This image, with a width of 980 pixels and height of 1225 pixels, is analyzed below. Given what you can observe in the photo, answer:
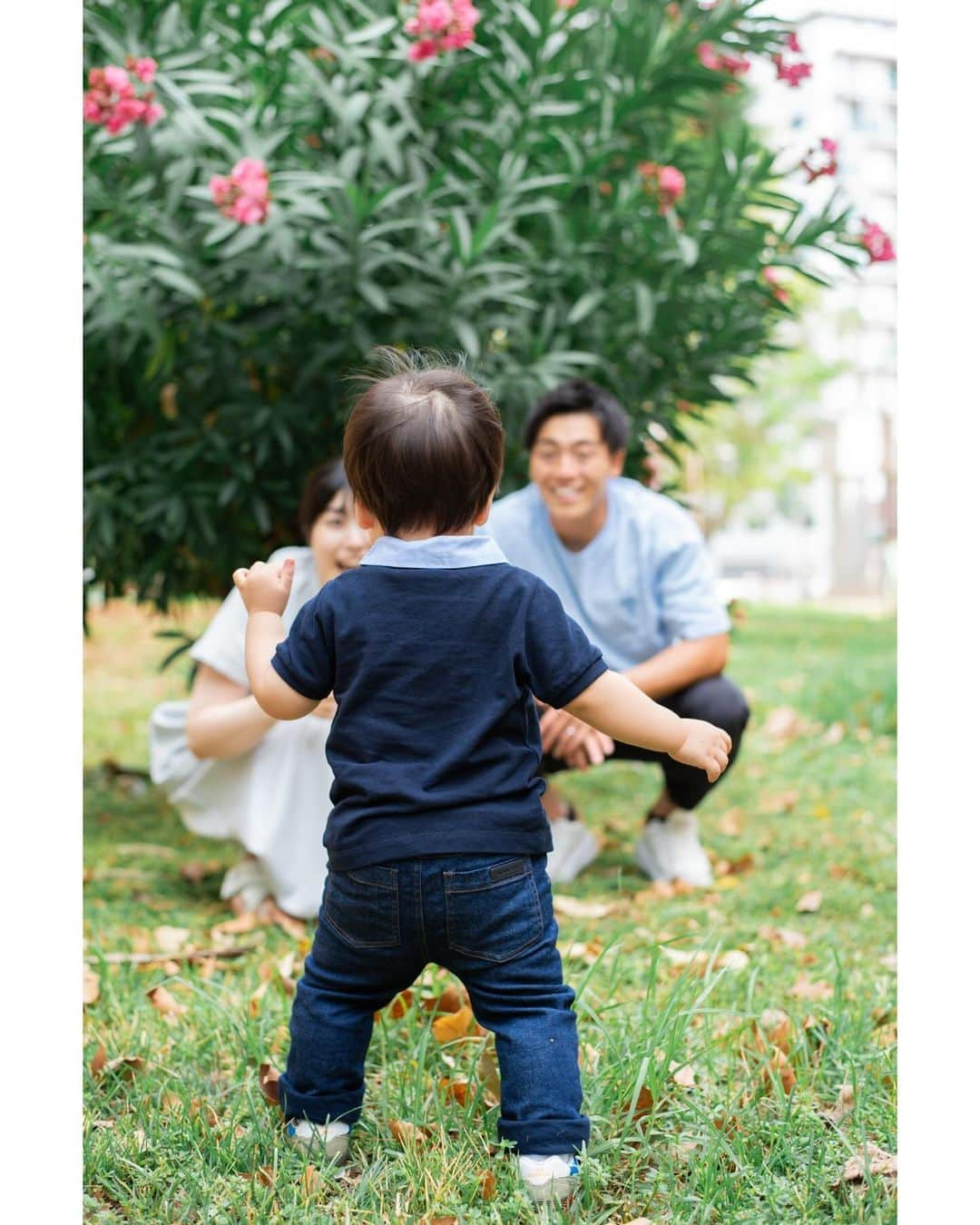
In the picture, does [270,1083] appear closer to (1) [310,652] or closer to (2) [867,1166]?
(1) [310,652]

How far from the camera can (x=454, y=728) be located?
1778mm

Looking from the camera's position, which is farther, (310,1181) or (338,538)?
(338,538)

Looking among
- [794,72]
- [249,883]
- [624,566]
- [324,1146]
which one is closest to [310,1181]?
[324,1146]

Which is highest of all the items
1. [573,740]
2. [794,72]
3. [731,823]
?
[794,72]

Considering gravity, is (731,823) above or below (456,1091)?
below

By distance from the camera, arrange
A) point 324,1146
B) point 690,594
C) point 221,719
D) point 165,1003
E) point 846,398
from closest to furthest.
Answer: point 324,1146
point 165,1003
point 221,719
point 690,594
point 846,398

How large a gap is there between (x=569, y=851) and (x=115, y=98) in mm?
2296

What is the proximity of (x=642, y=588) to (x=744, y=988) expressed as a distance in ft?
4.30

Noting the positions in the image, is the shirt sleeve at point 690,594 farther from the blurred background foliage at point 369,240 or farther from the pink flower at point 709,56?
the pink flower at point 709,56

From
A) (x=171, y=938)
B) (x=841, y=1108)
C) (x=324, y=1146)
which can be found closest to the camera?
(x=324, y=1146)

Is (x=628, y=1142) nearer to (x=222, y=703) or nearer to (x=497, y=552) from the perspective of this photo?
(x=497, y=552)

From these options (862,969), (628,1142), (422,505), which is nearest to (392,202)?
(422,505)

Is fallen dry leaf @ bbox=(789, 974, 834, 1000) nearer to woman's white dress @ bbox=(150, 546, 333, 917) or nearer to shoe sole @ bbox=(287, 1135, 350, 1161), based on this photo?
shoe sole @ bbox=(287, 1135, 350, 1161)

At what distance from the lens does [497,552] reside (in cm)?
184
